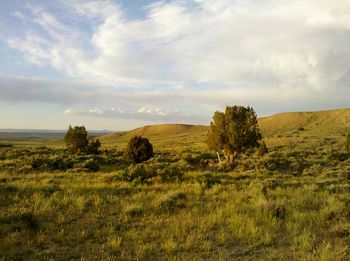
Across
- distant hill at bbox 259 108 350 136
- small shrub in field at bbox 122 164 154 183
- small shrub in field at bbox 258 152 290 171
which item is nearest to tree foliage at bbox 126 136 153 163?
small shrub in field at bbox 258 152 290 171

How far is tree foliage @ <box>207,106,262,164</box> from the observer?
28078 mm

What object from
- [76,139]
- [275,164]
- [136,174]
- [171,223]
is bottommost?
[275,164]

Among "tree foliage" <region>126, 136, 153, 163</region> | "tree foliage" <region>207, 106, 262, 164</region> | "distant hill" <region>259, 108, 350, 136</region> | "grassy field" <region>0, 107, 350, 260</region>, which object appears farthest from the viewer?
"distant hill" <region>259, 108, 350, 136</region>

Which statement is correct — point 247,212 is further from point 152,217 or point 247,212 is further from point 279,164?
point 279,164

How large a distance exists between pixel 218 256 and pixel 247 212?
3305 mm

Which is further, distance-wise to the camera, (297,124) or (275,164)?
(297,124)

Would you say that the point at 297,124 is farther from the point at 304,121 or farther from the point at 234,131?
the point at 234,131

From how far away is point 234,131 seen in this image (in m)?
27.9

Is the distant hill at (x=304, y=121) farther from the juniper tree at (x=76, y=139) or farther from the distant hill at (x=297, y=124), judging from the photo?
the juniper tree at (x=76, y=139)

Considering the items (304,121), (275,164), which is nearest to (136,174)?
(275,164)

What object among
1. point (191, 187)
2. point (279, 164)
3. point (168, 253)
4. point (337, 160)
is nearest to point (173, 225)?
point (168, 253)

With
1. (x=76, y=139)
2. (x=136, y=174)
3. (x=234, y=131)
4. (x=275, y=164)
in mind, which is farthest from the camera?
(x=76, y=139)

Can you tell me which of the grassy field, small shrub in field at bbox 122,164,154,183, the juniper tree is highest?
the juniper tree

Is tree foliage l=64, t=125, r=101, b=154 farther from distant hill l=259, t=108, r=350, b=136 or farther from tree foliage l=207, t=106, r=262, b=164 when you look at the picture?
distant hill l=259, t=108, r=350, b=136
